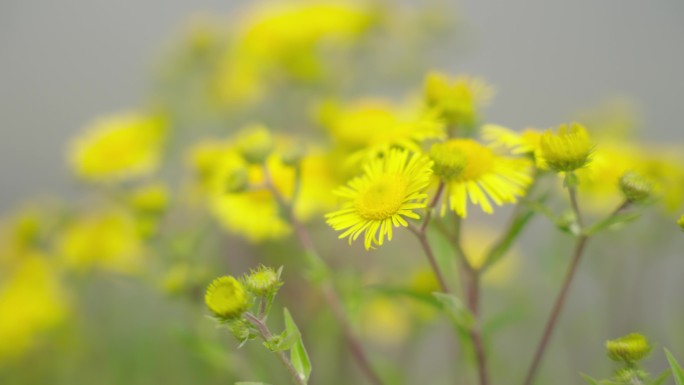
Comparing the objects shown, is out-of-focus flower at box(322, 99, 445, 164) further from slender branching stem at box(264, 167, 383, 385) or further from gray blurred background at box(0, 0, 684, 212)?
gray blurred background at box(0, 0, 684, 212)

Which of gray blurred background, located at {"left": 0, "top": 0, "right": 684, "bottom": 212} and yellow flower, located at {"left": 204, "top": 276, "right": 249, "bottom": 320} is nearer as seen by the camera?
yellow flower, located at {"left": 204, "top": 276, "right": 249, "bottom": 320}

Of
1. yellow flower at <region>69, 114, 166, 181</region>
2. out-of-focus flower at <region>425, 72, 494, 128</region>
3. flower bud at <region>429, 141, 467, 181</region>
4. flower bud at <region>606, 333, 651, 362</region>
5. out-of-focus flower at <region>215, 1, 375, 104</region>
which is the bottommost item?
flower bud at <region>606, 333, 651, 362</region>

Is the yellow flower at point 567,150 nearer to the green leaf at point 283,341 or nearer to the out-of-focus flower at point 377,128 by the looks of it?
the out-of-focus flower at point 377,128

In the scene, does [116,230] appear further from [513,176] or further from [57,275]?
[513,176]

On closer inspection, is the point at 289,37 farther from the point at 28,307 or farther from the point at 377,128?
the point at 28,307

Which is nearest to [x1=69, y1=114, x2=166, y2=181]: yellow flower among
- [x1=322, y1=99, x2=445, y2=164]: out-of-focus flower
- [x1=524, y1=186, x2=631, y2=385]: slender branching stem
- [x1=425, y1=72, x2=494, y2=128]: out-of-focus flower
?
[x1=322, y1=99, x2=445, y2=164]: out-of-focus flower

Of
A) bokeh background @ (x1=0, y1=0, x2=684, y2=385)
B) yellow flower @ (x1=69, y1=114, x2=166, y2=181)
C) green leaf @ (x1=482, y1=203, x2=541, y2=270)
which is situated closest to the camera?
green leaf @ (x1=482, y1=203, x2=541, y2=270)
